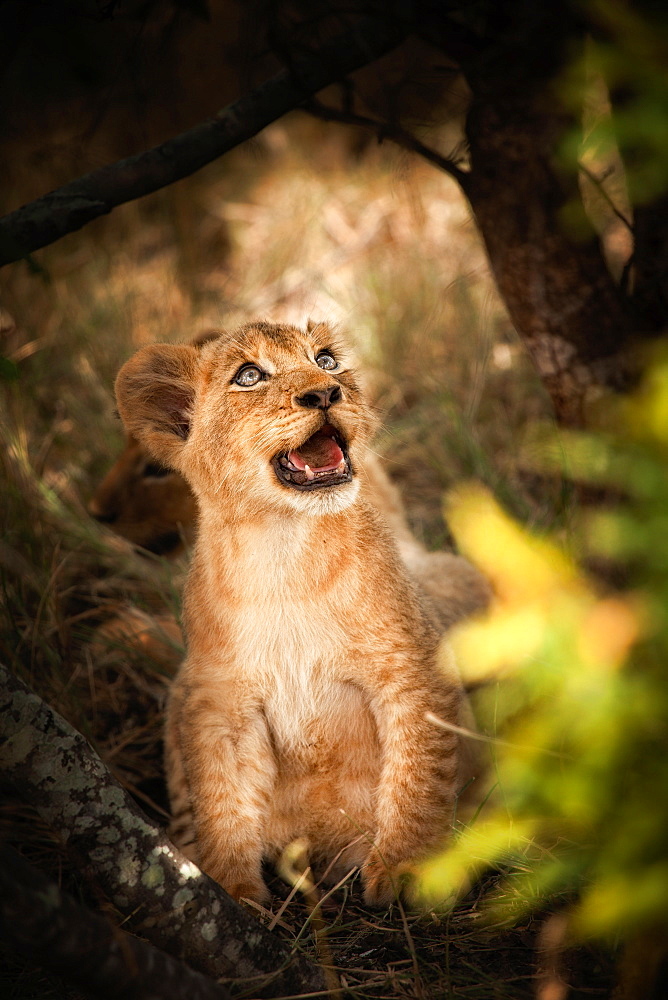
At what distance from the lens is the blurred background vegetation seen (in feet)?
5.71

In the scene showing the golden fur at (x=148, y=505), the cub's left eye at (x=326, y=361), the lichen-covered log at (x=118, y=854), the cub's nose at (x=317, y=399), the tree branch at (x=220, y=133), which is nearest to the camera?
the lichen-covered log at (x=118, y=854)

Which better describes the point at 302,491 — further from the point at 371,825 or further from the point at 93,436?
the point at 93,436

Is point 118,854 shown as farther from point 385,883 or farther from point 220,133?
point 220,133

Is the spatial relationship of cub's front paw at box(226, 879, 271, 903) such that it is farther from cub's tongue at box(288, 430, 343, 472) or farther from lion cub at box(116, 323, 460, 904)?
cub's tongue at box(288, 430, 343, 472)

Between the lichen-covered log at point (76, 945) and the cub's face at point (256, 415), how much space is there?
1.37 metres

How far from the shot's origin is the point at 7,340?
6699mm

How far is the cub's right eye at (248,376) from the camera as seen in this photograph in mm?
3039

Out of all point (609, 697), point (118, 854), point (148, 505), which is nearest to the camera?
point (609, 697)

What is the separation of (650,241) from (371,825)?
2.72m

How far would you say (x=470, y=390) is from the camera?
248 inches

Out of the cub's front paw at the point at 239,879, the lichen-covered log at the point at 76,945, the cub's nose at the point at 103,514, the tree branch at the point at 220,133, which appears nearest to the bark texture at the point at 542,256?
the tree branch at the point at 220,133

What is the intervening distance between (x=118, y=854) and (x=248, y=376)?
169 centimetres

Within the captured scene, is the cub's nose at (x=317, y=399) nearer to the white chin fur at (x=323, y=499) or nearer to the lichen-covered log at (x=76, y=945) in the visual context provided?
the white chin fur at (x=323, y=499)

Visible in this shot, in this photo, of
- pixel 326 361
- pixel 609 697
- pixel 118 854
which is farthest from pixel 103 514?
pixel 609 697
